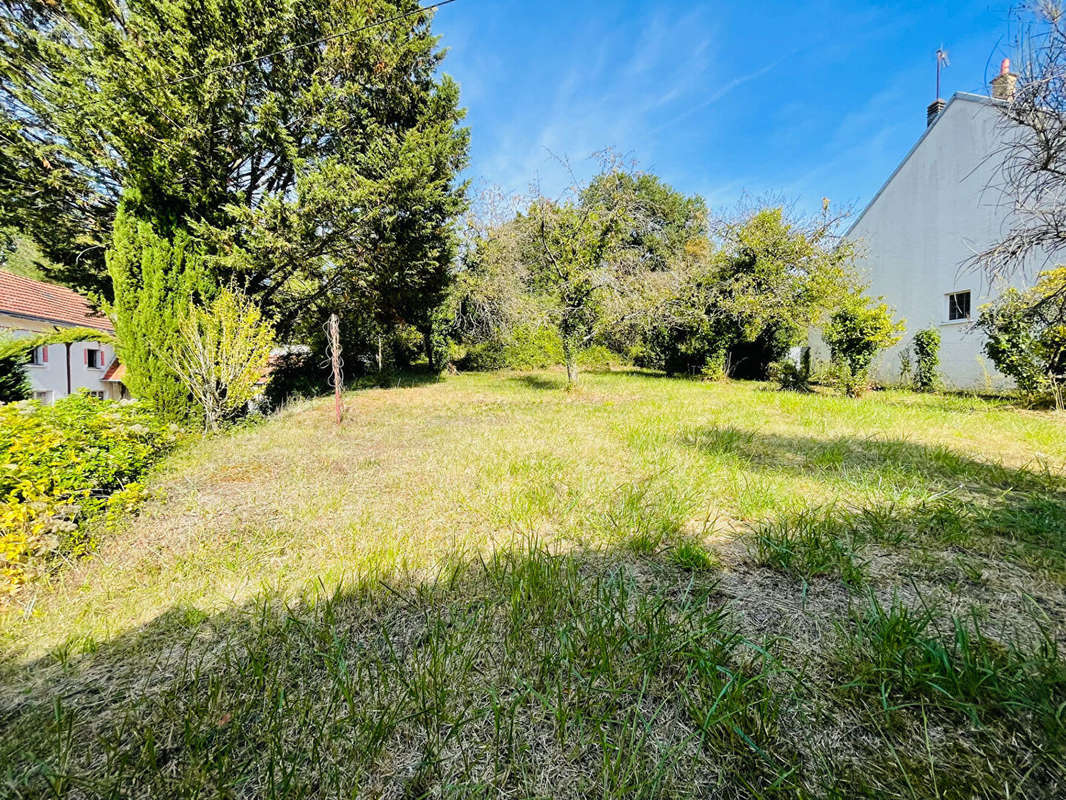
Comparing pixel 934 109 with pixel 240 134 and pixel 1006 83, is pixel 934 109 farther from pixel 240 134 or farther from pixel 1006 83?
pixel 240 134

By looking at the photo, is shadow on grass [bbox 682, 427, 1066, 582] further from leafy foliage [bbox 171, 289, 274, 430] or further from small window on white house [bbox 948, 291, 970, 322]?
small window on white house [bbox 948, 291, 970, 322]

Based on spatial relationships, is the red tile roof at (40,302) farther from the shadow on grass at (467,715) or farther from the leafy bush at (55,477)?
the shadow on grass at (467,715)

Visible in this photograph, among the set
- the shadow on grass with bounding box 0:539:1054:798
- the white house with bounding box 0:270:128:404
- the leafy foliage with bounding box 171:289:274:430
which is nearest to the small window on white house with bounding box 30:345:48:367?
the white house with bounding box 0:270:128:404

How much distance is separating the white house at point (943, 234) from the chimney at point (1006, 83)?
22.9 feet

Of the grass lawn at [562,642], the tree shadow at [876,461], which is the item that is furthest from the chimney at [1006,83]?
the grass lawn at [562,642]

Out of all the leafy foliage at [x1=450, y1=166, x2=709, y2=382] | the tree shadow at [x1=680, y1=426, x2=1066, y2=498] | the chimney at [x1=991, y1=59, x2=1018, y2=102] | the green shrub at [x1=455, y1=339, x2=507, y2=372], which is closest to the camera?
the tree shadow at [x1=680, y1=426, x2=1066, y2=498]

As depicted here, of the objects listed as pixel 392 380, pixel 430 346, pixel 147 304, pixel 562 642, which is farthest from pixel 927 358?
pixel 147 304

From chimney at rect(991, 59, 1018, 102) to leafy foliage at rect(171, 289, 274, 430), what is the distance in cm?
1001

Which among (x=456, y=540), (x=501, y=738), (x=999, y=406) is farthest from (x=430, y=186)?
(x=999, y=406)

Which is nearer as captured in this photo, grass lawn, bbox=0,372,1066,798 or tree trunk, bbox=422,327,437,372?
grass lawn, bbox=0,372,1066,798

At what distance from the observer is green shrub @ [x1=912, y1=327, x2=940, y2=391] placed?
382 inches

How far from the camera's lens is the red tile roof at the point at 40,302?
12005mm

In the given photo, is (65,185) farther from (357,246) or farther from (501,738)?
(501,738)

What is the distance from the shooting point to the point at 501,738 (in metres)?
1.29
